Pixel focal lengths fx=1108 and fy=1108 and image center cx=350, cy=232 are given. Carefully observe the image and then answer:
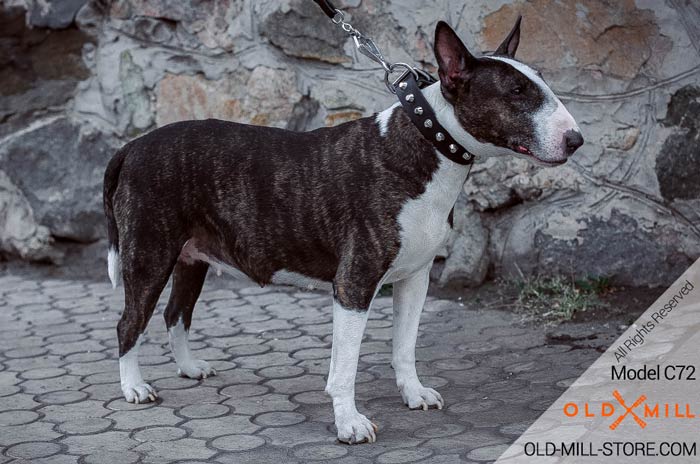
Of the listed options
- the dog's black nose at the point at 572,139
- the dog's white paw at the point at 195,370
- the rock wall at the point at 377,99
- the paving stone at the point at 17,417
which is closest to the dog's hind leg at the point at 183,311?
the dog's white paw at the point at 195,370

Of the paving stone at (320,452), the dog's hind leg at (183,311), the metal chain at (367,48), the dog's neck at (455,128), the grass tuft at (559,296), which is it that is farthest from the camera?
the grass tuft at (559,296)

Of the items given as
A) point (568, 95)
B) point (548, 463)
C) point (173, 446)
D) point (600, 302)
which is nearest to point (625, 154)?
point (568, 95)

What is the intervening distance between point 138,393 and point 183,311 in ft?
1.51

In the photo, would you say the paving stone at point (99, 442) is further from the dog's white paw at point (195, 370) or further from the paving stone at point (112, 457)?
the dog's white paw at point (195, 370)

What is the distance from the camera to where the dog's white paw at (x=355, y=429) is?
4.25m

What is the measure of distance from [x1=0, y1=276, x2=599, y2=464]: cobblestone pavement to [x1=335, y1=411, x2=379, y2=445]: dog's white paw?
0.13ft

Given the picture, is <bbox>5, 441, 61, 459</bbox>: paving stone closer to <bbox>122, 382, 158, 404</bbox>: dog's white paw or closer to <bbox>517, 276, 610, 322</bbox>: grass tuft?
<bbox>122, 382, 158, 404</bbox>: dog's white paw

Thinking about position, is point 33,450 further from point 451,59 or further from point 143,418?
point 451,59

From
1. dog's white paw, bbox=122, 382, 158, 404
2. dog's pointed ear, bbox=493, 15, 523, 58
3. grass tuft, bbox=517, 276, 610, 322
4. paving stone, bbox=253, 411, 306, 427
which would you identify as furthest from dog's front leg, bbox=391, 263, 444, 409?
grass tuft, bbox=517, 276, 610, 322

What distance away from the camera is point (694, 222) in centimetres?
599

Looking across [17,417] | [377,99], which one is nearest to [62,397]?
[17,417]

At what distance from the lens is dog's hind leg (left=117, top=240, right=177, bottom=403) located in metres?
4.77

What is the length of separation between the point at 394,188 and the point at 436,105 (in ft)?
1.19

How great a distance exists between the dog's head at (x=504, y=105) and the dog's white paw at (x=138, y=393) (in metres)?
1.85
